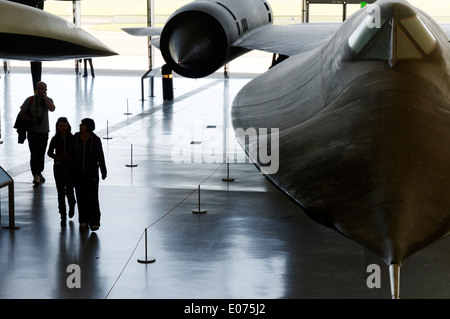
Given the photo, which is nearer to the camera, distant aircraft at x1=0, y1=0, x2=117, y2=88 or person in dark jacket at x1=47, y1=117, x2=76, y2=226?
distant aircraft at x1=0, y1=0, x2=117, y2=88

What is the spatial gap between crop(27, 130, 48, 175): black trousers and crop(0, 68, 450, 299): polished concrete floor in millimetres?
288

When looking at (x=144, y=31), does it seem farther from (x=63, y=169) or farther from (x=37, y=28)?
(x=37, y=28)

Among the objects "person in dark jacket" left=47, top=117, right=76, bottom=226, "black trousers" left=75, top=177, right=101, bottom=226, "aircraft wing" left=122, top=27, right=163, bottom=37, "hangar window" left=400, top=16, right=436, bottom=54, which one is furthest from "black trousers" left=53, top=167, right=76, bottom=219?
"aircraft wing" left=122, top=27, right=163, bottom=37

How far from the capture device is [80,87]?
80.3 ft

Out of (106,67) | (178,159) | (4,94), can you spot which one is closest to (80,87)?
(4,94)

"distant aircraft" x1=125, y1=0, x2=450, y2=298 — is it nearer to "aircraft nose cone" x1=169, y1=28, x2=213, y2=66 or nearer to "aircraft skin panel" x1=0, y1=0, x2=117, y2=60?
"aircraft nose cone" x1=169, y1=28, x2=213, y2=66

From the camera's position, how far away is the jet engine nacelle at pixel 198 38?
383 inches

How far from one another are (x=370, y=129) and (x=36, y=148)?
273 inches

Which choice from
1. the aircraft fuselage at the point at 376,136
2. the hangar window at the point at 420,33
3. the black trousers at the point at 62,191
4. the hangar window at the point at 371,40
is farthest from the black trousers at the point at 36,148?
the hangar window at the point at 420,33

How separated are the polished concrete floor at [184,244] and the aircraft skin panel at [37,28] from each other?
2213 mm

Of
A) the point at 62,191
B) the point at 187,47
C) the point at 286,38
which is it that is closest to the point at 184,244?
the point at 62,191

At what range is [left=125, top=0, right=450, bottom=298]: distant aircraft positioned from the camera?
385 centimetres

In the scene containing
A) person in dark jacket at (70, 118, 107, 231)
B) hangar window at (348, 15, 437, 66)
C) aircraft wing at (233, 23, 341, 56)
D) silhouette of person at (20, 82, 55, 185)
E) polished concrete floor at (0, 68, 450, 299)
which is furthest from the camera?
aircraft wing at (233, 23, 341, 56)

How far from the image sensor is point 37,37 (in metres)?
5.43
